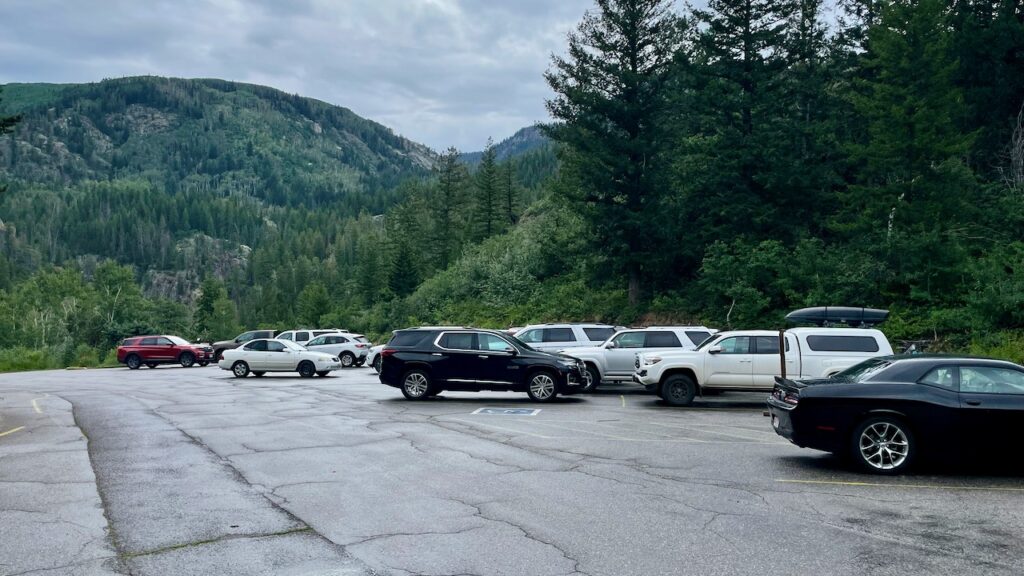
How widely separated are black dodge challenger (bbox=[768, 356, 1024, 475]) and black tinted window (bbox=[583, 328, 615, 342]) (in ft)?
43.4

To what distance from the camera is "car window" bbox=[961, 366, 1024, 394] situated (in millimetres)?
9656

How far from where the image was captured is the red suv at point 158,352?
4241 centimetres

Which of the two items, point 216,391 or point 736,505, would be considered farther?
point 216,391

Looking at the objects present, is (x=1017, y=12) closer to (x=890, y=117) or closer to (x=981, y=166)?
(x=981, y=166)

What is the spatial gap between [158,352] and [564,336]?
96.2 feet

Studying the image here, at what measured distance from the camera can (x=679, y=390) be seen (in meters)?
18.3

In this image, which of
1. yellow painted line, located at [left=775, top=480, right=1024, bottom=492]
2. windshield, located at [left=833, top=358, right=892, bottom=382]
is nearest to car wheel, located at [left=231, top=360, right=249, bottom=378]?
windshield, located at [left=833, top=358, right=892, bottom=382]

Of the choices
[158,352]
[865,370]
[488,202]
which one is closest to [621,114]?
[865,370]

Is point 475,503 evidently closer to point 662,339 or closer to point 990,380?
point 990,380

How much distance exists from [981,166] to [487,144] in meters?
58.0

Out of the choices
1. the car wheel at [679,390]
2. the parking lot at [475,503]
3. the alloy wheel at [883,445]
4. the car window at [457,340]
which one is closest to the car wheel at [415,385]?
the car window at [457,340]

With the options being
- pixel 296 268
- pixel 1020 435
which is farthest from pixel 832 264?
pixel 296 268

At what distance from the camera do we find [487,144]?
8581 centimetres

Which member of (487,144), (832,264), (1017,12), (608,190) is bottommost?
(832,264)
